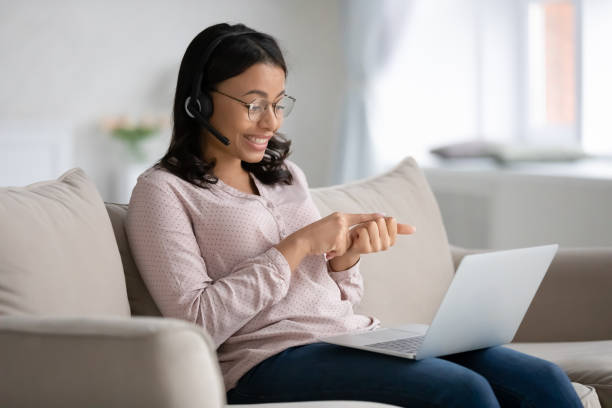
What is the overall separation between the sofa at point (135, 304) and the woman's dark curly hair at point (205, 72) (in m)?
0.17

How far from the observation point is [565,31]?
13.3 ft

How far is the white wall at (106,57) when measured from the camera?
4.23 m

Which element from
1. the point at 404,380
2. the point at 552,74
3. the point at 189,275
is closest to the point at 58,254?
the point at 189,275

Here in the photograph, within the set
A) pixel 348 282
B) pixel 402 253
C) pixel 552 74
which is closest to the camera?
pixel 348 282

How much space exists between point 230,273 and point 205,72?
1.31 ft

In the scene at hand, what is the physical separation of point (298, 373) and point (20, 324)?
0.48 m

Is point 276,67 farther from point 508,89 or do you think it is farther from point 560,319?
point 508,89

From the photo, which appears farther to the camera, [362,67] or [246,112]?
[362,67]

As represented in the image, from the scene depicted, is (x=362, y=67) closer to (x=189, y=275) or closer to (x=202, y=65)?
(x=202, y=65)

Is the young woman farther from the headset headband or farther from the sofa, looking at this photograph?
the sofa

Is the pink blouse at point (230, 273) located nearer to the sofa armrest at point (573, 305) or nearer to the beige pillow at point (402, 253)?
the beige pillow at point (402, 253)

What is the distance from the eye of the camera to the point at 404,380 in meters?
1.30

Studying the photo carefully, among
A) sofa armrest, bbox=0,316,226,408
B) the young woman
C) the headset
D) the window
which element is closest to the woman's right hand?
the young woman

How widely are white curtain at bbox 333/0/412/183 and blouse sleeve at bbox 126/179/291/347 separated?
2.98 metres
